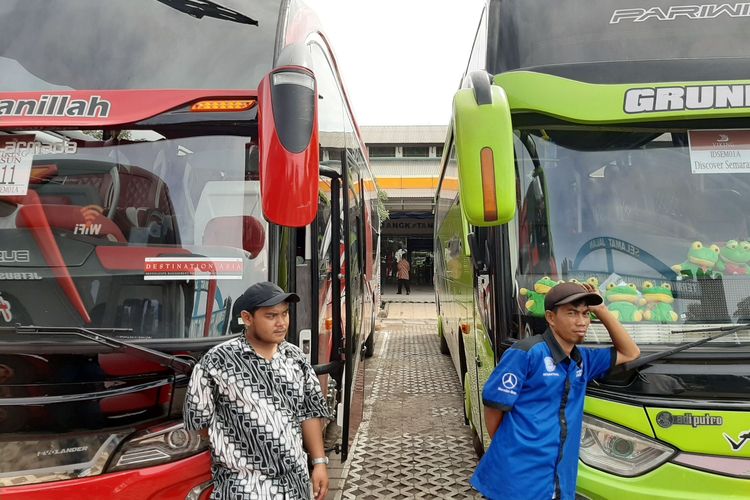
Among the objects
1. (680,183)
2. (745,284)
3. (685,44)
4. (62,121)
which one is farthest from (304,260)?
(685,44)

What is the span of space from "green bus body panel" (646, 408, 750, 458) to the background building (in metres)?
17.6

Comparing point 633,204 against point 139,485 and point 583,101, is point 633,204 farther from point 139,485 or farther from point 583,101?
point 139,485

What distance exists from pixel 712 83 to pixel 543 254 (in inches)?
49.1

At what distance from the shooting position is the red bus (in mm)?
2047

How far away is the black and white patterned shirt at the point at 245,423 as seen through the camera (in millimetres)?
1886

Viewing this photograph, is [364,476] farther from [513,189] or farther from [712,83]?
[712,83]

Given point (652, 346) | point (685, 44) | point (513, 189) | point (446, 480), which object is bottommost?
A: point (446, 480)

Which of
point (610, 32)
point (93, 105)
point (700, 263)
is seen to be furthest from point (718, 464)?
point (93, 105)

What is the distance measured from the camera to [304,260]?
9.05 feet

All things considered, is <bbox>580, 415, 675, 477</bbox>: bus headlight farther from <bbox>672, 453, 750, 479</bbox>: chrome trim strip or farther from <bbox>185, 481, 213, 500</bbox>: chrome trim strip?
<bbox>185, 481, 213, 500</bbox>: chrome trim strip

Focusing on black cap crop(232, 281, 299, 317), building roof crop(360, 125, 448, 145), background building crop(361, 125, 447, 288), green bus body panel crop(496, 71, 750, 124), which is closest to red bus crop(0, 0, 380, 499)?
black cap crop(232, 281, 299, 317)

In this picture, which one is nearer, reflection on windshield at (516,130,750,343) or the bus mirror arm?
reflection on windshield at (516,130,750,343)

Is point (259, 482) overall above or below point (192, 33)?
below

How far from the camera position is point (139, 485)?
206 centimetres
